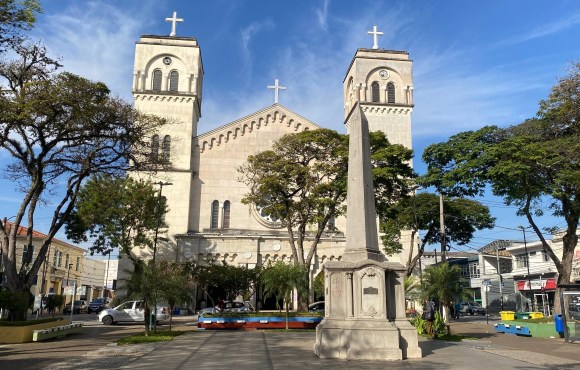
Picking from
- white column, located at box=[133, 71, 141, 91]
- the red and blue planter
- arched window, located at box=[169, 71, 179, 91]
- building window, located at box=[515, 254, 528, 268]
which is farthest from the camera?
building window, located at box=[515, 254, 528, 268]

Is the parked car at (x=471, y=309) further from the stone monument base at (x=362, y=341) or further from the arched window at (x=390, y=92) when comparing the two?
the stone monument base at (x=362, y=341)

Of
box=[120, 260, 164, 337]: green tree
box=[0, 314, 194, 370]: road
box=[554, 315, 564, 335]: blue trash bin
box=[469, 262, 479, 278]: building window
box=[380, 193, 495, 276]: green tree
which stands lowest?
box=[0, 314, 194, 370]: road

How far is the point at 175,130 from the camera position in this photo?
128 feet

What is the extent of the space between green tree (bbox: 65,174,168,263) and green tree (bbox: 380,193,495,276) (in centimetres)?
1636

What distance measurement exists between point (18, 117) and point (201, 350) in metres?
9.70

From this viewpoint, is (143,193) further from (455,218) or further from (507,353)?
(507,353)

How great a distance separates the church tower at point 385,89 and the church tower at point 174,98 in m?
14.1

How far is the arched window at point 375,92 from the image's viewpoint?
42.6 m

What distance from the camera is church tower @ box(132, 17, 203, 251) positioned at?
3759 cm

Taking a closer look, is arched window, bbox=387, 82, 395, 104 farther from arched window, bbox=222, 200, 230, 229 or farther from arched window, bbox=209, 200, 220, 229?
arched window, bbox=209, 200, 220, 229

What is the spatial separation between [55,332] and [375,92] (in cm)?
3239

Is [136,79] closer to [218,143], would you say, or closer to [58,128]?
[218,143]

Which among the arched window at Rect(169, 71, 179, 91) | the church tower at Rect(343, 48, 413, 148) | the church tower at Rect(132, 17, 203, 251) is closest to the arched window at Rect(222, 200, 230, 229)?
the church tower at Rect(132, 17, 203, 251)

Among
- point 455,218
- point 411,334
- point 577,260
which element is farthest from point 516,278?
point 411,334
